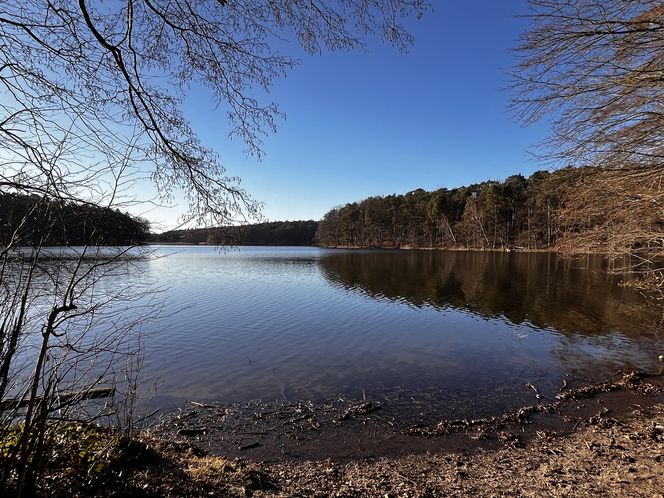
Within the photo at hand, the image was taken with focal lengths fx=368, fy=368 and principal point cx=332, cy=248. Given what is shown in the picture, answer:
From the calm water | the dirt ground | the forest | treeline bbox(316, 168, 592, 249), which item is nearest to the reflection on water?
the calm water

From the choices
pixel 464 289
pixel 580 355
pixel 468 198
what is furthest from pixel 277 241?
pixel 580 355

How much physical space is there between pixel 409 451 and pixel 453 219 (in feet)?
270

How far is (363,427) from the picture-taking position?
7332 millimetres

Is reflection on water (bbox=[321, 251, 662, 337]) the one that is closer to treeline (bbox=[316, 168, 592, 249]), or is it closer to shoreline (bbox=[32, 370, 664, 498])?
shoreline (bbox=[32, 370, 664, 498])

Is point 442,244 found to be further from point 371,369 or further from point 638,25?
point 638,25

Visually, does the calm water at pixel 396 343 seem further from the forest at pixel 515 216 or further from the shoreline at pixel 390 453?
the forest at pixel 515 216

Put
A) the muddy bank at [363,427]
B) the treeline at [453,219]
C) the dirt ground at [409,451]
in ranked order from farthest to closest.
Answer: the treeline at [453,219] < the muddy bank at [363,427] < the dirt ground at [409,451]

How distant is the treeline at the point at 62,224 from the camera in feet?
8.16

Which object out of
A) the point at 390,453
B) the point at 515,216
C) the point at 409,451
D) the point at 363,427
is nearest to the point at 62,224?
the point at 390,453

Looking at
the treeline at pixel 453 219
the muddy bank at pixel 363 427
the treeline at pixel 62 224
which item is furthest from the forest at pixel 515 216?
the treeline at pixel 62 224

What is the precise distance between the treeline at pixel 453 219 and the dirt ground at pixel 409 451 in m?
45.3

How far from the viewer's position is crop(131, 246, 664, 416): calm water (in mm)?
9281

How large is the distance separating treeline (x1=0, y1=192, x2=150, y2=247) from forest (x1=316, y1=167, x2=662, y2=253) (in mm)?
6921

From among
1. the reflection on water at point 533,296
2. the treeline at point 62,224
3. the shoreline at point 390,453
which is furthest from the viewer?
the reflection on water at point 533,296
